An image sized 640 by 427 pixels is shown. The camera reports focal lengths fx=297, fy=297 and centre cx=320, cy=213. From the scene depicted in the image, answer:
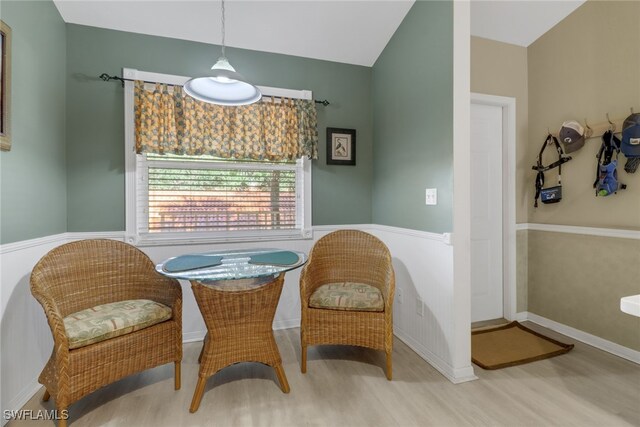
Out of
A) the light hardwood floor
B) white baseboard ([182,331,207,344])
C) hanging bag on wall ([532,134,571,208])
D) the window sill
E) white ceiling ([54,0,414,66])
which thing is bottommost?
the light hardwood floor

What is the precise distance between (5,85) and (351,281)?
2.55 meters

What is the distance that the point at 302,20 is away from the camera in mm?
2535

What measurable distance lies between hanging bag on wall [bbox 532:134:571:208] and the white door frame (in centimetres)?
20

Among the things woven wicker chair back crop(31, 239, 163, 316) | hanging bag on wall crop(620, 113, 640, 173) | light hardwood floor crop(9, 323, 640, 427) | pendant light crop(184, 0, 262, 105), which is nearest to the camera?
light hardwood floor crop(9, 323, 640, 427)

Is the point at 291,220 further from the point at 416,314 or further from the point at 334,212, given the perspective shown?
the point at 416,314

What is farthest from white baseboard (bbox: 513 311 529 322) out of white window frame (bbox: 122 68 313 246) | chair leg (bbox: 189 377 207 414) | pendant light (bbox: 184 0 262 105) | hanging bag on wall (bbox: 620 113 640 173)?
pendant light (bbox: 184 0 262 105)

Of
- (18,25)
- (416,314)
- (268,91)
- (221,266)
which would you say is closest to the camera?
(18,25)

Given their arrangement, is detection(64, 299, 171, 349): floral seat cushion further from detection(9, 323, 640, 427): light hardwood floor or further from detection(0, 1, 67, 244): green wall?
detection(0, 1, 67, 244): green wall

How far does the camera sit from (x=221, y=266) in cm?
187

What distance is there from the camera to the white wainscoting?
1.69 m

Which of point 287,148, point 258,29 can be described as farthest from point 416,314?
point 258,29

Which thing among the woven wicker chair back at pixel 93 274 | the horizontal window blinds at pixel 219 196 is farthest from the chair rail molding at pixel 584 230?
the woven wicker chair back at pixel 93 274

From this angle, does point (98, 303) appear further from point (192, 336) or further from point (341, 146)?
point (341, 146)

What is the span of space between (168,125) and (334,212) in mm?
1673
